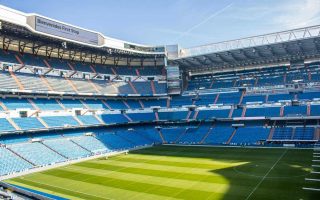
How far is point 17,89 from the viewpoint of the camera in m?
45.8

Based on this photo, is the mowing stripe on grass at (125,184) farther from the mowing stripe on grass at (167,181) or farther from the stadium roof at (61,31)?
the stadium roof at (61,31)

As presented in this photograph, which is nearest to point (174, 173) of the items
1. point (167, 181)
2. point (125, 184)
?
point (167, 181)

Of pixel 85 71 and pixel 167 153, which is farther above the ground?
pixel 85 71

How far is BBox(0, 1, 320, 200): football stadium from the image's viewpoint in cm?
2845

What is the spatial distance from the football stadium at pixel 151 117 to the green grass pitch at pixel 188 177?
148mm

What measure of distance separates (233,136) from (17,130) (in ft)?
123

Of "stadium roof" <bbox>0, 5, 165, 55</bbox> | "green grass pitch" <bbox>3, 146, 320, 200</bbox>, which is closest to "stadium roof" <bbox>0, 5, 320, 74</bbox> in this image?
"stadium roof" <bbox>0, 5, 165, 55</bbox>

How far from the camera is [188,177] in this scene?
29703 mm

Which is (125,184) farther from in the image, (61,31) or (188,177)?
(61,31)

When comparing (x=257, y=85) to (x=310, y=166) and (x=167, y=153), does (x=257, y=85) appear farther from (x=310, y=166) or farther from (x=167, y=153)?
(x=310, y=166)

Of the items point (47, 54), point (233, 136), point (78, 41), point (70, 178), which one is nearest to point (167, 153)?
point (233, 136)

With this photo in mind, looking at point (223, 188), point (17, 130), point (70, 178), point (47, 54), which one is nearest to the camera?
point (223, 188)

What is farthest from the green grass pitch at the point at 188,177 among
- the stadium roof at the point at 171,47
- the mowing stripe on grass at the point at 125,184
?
the stadium roof at the point at 171,47

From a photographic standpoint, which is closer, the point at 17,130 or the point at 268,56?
the point at 17,130
